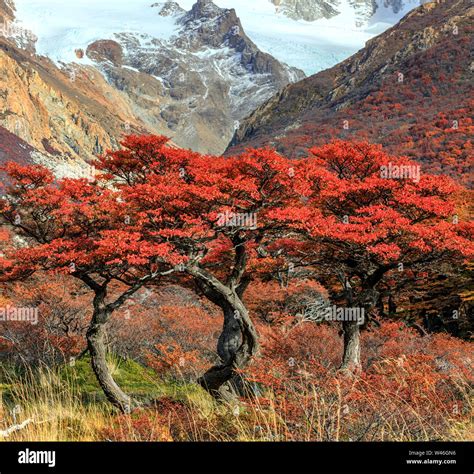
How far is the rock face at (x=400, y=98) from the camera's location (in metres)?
52.8

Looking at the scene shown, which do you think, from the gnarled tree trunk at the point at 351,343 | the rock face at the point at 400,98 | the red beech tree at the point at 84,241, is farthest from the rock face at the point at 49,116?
the gnarled tree trunk at the point at 351,343

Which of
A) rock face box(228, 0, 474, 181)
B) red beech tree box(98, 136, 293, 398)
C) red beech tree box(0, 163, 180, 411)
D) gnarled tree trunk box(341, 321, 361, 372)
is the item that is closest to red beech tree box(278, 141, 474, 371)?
gnarled tree trunk box(341, 321, 361, 372)

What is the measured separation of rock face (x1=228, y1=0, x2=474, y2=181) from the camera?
52.8 metres

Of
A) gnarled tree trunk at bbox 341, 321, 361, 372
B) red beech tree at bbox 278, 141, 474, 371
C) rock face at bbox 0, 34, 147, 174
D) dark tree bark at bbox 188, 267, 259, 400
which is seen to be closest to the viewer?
dark tree bark at bbox 188, 267, 259, 400

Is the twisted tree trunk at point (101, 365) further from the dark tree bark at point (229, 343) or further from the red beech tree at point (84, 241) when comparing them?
the dark tree bark at point (229, 343)

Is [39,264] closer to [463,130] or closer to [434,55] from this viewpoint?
[463,130]

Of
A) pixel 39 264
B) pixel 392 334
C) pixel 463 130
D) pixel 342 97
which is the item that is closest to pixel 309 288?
pixel 392 334

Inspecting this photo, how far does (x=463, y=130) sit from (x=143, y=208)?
4757 centimetres

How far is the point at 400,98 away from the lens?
65.6 meters

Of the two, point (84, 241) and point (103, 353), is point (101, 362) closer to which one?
point (103, 353)

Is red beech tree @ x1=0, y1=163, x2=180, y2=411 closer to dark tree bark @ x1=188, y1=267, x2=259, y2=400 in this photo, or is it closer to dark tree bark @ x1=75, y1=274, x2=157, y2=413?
dark tree bark @ x1=75, y1=274, x2=157, y2=413

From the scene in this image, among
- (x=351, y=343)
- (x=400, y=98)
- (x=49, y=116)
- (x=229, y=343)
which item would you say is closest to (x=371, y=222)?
(x=351, y=343)

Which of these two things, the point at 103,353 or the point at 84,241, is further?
the point at 84,241
